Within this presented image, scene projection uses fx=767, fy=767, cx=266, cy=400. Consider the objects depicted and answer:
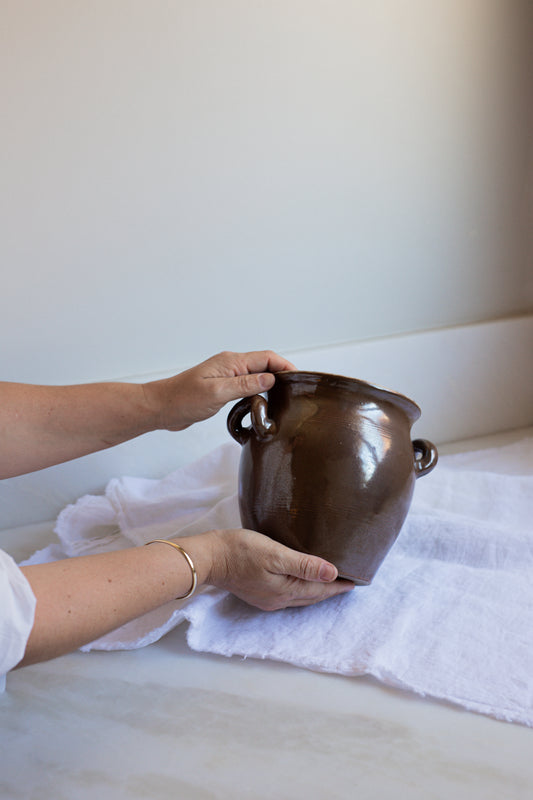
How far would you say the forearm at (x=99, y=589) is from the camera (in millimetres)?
694

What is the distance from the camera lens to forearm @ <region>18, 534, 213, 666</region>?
69 cm

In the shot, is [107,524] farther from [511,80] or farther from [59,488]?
[511,80]

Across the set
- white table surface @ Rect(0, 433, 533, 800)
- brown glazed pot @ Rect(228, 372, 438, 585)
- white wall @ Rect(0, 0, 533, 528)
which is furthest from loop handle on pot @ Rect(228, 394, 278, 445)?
white wall @ Rect(0, 0, 533, 528)

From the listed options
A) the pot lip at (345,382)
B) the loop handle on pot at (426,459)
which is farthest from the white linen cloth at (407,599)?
the pot lip at (345,382)

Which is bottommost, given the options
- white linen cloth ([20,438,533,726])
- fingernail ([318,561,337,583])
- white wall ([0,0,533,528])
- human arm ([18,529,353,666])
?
white linen cloth ([20,438,533,726])

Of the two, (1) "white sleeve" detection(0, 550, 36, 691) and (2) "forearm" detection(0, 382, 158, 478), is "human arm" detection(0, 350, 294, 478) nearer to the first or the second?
(2) "forearm" detection(0, 382, 158, 478)

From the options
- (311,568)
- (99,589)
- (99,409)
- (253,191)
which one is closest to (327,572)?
(311,568)

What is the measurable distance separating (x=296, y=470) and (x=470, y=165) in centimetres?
88

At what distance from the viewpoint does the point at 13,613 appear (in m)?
0.65

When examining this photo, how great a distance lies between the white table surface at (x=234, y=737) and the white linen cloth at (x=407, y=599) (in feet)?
0.09

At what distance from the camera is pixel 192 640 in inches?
35.2

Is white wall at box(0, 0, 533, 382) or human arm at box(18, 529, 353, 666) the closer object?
human arm at box(18, 529, 353, 666)

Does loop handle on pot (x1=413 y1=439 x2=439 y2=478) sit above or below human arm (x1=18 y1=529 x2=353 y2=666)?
above

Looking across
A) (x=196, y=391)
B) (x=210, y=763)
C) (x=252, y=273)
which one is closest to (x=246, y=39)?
(x=252, y=273)
